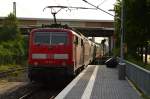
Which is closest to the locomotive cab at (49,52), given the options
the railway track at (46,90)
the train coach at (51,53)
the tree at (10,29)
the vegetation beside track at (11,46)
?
the train coach at (51,53)

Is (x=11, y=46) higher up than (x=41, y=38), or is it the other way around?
(x=11, y=46)

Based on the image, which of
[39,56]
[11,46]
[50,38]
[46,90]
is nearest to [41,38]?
[50,38]

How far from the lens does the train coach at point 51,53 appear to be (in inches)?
1075

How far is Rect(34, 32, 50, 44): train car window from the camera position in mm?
27984

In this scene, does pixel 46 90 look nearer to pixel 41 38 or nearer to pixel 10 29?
pixel 41 38

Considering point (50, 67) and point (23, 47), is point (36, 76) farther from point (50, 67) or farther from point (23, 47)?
point (23, 47)

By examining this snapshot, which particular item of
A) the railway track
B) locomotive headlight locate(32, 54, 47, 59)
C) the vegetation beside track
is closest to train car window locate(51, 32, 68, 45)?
locomotive headlight locate(32, 54, 47, 59)

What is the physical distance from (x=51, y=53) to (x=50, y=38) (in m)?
0.86

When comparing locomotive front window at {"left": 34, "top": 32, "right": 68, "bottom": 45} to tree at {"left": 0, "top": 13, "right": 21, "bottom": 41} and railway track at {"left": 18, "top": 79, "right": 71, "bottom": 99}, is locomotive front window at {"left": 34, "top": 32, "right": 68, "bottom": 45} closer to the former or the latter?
railway track at {"left": 18, "top": 79, "right": 71, "bottom": 99}

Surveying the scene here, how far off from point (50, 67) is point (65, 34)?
1.93 meters

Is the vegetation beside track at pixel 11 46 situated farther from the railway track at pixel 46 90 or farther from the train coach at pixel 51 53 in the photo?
the train coach at pixel 51 53

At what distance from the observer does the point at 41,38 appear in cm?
2805

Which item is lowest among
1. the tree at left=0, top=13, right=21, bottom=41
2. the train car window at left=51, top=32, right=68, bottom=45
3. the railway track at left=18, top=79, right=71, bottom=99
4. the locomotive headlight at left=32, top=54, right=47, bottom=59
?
the railway track at left=18, top=79, right=71, bottom=99

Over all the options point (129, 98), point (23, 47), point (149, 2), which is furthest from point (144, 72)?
point (23, 47)
